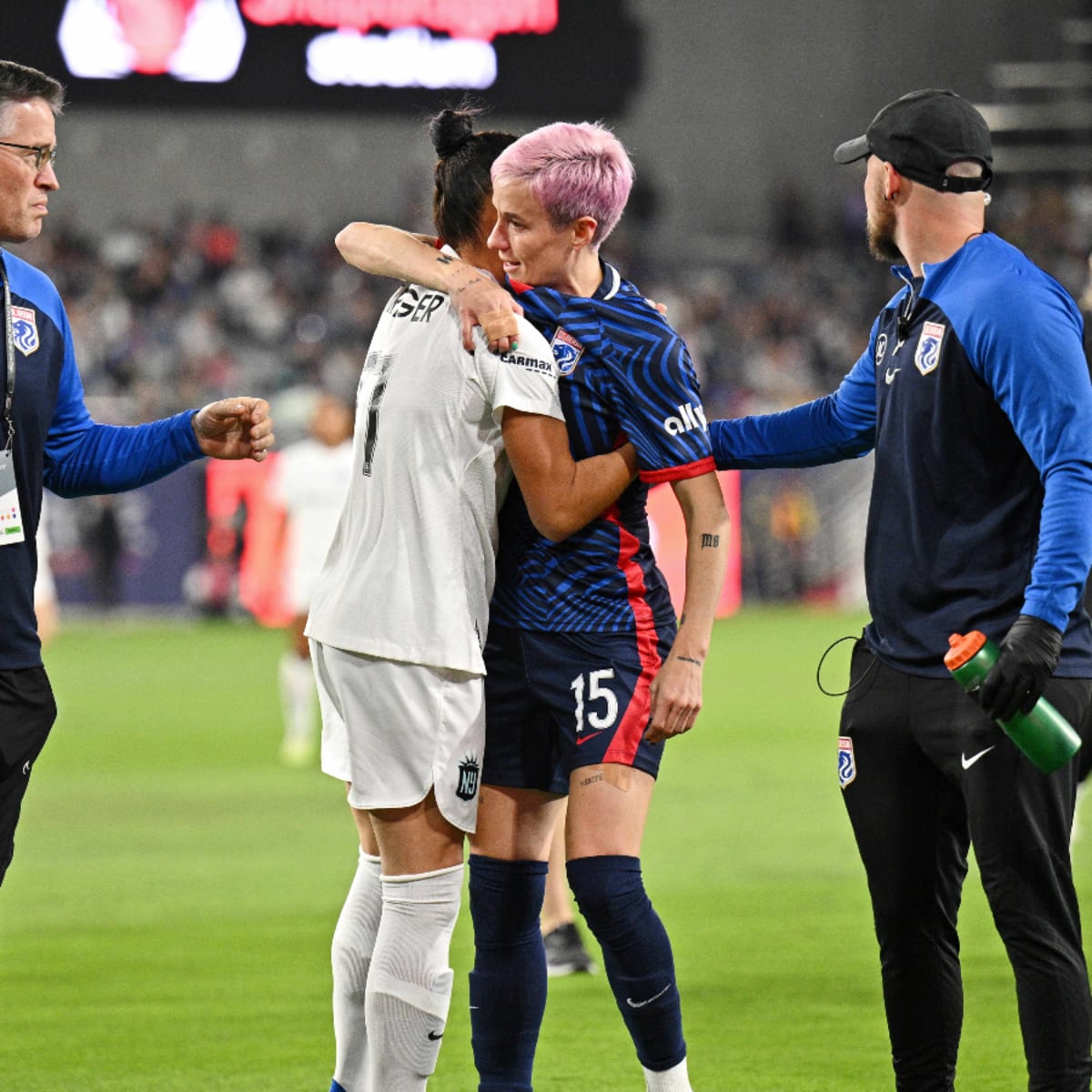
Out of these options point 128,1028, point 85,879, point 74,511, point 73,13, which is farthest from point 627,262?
point 128,1028

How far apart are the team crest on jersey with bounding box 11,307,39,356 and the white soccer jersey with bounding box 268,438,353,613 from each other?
7.54 metres

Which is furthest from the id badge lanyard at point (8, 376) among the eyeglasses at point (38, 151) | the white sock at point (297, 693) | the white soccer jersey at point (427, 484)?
the white sock at point (297, 693)

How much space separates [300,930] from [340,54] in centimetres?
1201

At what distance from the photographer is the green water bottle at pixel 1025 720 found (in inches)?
135

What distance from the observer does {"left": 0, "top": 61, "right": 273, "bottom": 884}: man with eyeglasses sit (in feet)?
12.6

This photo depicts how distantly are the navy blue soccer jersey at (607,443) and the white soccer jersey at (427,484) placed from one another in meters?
0.10

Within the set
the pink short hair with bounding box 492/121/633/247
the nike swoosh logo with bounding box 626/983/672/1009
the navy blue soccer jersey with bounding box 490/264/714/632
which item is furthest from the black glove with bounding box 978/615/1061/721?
the pink short hair with bounding box 492/121/633/247

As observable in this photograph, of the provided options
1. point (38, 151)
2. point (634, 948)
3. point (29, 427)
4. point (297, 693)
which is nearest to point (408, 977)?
A: point (634, 948)

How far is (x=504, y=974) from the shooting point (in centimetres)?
382

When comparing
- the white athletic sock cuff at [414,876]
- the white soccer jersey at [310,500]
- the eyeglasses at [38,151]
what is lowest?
the white soccer jersey at [310,500]

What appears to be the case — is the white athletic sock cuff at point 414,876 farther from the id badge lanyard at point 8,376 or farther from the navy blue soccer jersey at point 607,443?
the id badge lanyard at point 8,376

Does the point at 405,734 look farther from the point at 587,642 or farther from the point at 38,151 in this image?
the point at 38,151

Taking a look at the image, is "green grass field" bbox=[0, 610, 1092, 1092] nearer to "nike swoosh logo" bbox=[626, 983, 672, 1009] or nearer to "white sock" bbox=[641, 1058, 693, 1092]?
"white sock" bbox=[641, 1058, 693, 1092]

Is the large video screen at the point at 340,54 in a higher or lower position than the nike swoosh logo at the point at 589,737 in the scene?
higher
